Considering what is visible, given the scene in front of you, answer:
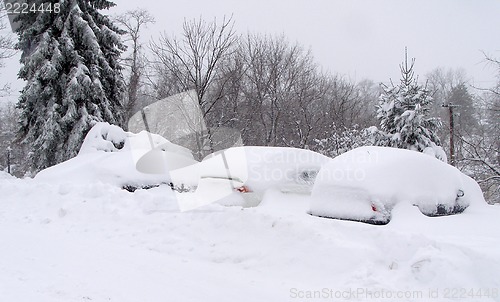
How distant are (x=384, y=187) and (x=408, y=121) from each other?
9653 mm

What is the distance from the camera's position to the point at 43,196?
7949mm

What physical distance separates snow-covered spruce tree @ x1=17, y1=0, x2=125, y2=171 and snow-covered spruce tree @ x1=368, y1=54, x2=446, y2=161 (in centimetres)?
1217

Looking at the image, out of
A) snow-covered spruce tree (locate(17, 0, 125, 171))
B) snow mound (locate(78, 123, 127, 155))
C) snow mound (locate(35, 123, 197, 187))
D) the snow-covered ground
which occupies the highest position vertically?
snow-covered spruce tree (locate(17, 0, 125, 171))

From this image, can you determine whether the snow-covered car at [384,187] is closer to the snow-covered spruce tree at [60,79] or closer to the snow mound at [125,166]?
the snow mound at [125,166]

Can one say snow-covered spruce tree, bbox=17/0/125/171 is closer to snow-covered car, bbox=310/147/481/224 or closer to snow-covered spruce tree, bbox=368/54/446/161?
snow-covered spruce tree, bbox=368/54/446/161

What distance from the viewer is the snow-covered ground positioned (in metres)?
3.84

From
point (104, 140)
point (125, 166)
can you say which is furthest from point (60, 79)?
point (125, 166)

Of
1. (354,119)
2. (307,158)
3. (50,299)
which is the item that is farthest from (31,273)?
(354,119)

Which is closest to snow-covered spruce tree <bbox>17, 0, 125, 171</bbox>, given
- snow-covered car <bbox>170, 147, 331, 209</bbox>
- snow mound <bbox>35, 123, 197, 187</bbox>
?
snow mound <bbox>35, 123, 197, 187</bbox>

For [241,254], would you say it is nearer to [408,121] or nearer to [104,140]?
[104,140]

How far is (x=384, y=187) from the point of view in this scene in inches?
221

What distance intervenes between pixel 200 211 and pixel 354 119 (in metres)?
19.8

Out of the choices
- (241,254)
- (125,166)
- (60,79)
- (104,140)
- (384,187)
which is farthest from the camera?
(60,79)

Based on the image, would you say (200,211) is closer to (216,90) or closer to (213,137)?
A: (213,137)
